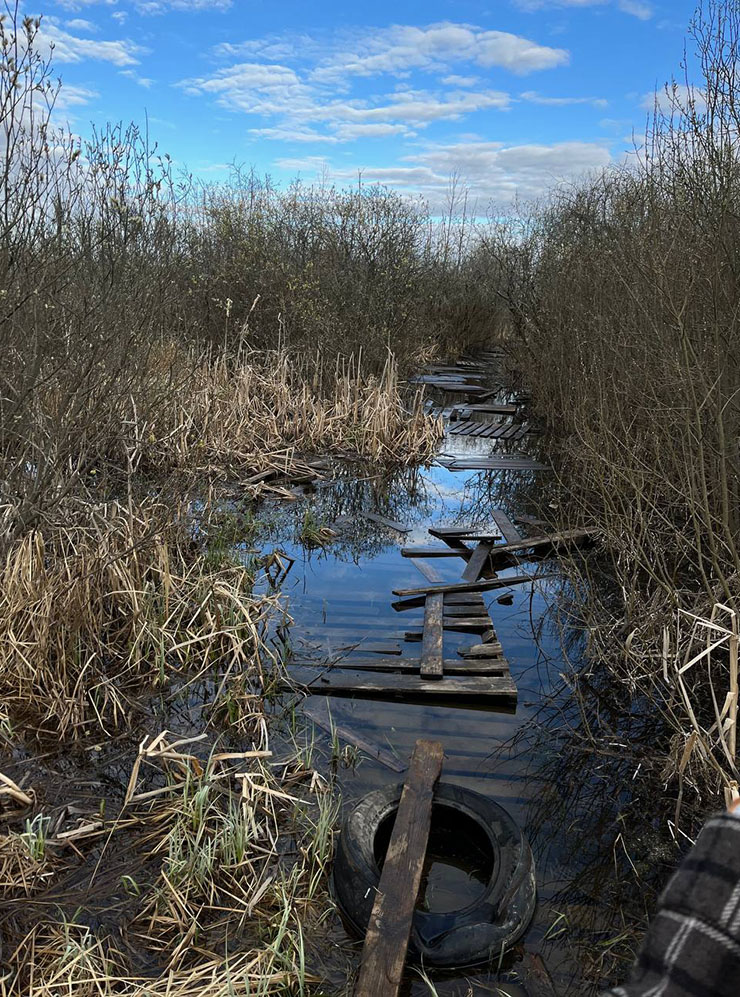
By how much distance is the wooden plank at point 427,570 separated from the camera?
7137 millimetres

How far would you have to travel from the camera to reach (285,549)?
7.67 metres

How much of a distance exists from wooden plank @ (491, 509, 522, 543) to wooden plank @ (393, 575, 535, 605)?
0.93 metres

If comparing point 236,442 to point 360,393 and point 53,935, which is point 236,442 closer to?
point 360,393

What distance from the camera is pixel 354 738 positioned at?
4.41 meters

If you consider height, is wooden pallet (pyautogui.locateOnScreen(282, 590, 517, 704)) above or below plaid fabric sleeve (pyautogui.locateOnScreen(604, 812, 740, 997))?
below

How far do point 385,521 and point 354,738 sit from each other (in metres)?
4.48

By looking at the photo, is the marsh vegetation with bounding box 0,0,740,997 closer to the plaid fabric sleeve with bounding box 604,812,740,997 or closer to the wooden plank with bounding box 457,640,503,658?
the wooden plank with bounding box 457,640,503,658

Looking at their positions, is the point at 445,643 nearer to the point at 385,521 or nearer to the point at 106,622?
the point at 106,622

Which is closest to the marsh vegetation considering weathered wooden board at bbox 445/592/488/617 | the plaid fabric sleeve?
weathered wooden board at bbox 445/592/488/617

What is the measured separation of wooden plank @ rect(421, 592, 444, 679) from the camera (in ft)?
17.0

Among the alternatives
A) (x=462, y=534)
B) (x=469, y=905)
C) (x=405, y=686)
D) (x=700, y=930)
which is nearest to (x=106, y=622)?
(x=405, y=686)

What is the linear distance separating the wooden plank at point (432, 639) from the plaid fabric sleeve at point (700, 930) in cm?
465

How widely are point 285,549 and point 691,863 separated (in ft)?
23.6

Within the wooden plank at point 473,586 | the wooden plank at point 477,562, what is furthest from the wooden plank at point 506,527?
the wooden plank at point 473,586
